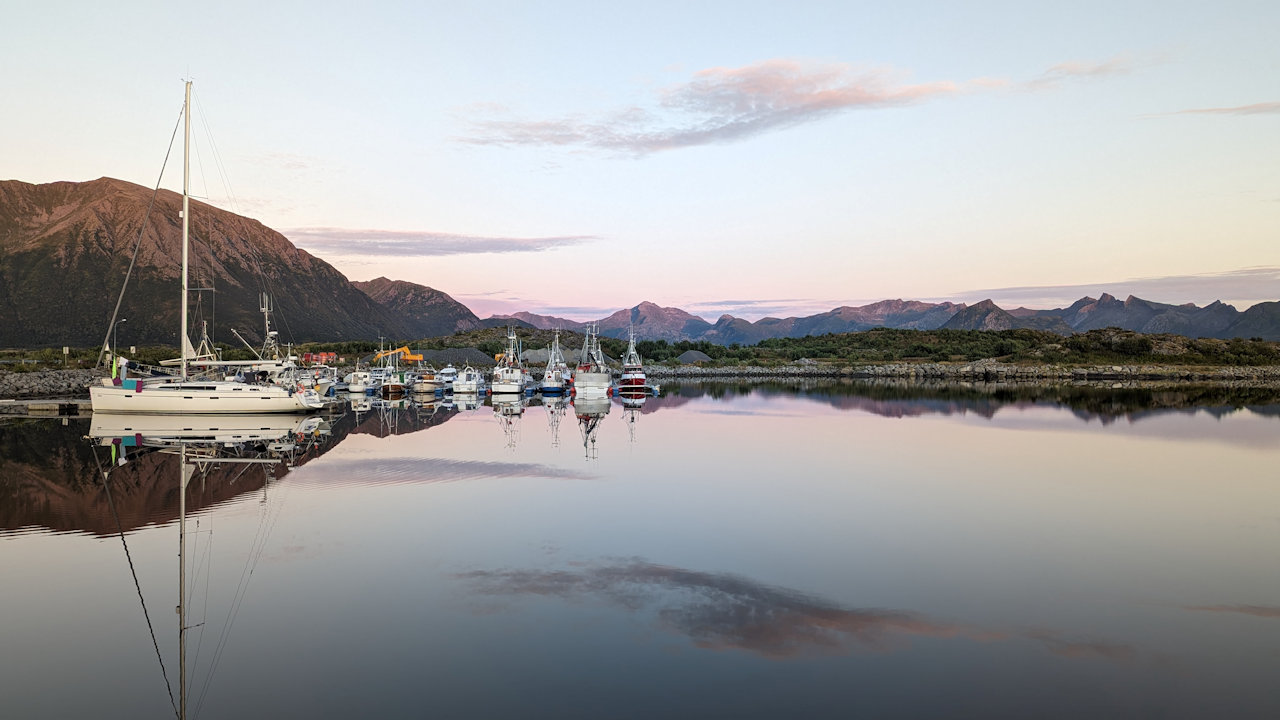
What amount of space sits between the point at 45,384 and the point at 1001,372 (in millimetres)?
139644

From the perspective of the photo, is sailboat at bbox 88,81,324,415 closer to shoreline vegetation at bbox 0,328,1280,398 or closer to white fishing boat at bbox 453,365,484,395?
white fishing boat at bbox 453,365,484,395

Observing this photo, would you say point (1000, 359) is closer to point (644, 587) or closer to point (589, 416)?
point (589, 416)

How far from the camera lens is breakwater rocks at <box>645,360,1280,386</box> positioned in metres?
122

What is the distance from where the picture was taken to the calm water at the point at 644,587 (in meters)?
9.14

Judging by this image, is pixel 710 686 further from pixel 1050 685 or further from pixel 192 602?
pixel 192 602

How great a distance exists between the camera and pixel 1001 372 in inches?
5728

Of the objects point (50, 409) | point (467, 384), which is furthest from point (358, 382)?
point (50, 409)

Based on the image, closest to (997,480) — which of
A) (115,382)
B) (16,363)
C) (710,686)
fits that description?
(710,686)

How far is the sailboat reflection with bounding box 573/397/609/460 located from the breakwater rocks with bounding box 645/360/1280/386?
239 ft

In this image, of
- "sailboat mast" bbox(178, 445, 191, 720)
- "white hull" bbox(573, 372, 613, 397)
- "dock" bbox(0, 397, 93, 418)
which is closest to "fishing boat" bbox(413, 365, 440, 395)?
"white hull" bbox(573, 372, 613, 397)

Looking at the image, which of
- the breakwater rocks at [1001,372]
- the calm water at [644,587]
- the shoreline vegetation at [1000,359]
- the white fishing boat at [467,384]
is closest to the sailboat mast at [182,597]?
the calm water at [644,587]

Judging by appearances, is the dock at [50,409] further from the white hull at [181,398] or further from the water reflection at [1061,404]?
the water reflection at [1061,404]

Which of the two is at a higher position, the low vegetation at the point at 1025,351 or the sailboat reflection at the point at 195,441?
the low vegetation at the point at 1025,351

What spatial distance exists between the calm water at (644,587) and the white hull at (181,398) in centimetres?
1540
